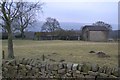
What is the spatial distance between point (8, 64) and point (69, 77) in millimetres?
3578

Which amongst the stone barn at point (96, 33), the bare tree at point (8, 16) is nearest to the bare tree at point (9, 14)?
the bare tree at point (8, 16)

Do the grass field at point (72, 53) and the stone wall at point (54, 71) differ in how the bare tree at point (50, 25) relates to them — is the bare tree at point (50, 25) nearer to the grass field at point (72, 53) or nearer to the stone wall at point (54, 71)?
the grass field at point (72, 53)

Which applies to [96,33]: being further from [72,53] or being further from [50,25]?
[72,53]

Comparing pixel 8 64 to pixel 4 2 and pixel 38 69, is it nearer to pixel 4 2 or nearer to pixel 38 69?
pixel 38 69

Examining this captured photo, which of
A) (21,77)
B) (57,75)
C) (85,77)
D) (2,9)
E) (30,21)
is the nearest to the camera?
(85,77)

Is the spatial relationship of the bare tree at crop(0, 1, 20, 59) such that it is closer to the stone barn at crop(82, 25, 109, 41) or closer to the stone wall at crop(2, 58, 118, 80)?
the stone wall at crop(2, 58, 118, 80)

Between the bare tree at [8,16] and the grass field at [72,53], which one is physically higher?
the bare tree at [8,16]

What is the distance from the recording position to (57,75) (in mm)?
10984

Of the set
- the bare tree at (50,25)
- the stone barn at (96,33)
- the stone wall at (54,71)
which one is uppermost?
the bare tree at (50,25)

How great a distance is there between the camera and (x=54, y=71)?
36.2 ft

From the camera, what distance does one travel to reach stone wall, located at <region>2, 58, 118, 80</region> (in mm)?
9953

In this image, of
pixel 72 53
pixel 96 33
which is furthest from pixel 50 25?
pixel 72 53

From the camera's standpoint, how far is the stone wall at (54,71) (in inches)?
392

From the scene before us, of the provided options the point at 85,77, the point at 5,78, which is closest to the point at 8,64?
the point at 5,78
